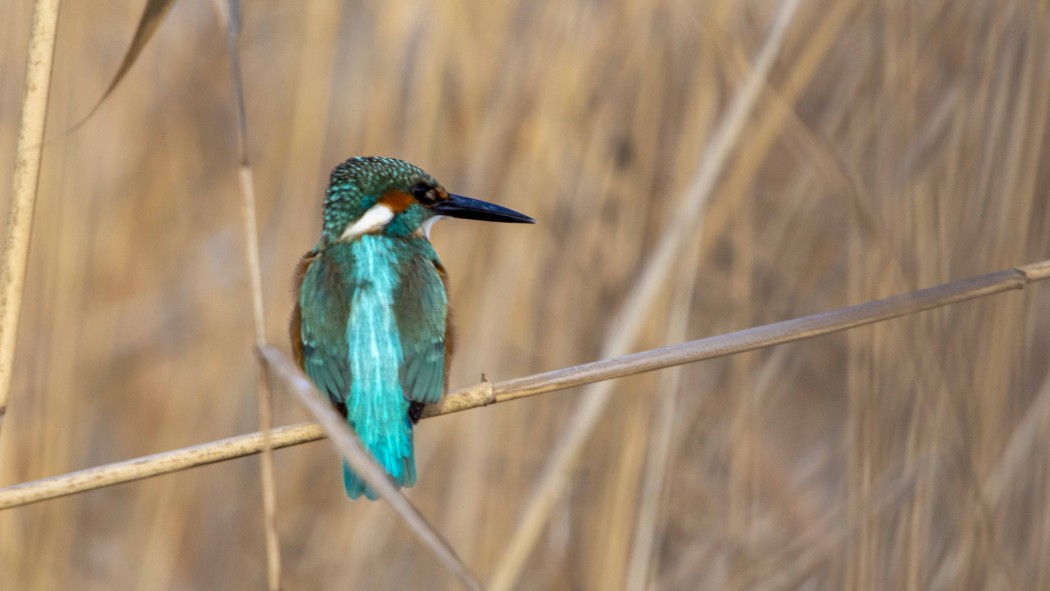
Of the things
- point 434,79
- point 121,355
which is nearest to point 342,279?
point 434,79

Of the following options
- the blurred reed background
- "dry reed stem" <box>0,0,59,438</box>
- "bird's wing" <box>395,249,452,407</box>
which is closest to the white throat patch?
"bird's wing" <box>395,249,452,407</box>

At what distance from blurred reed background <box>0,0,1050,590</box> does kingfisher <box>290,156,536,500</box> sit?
328mm

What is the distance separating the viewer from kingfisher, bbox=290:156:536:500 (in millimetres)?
1493

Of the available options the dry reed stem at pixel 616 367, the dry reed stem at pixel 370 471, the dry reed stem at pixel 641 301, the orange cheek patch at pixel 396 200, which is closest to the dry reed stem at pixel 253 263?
the dry reed stem at pixel 370 471

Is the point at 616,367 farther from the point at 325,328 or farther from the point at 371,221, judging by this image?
the point at 371,221

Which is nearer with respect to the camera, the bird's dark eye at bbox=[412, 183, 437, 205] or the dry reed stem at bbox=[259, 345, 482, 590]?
the dry reed stem at bbox=[259, 345, 482, 590]

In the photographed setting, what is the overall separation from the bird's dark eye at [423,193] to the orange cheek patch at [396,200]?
0.01 m

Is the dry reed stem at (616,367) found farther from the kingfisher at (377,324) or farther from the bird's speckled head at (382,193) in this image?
the bird's speckled head at (382,193)

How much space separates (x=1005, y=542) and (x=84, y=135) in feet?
6.35

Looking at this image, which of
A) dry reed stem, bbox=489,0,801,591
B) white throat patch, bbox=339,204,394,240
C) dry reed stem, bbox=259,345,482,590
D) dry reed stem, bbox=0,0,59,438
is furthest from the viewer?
white throat patch, bbox=339,204,394,240

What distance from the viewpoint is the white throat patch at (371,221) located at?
1819mm

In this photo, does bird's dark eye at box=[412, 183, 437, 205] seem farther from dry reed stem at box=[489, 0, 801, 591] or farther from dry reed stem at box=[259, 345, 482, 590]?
dry reed stem at box=[259, 345, 482, 590]

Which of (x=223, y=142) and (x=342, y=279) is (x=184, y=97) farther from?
(x=342, y=279)

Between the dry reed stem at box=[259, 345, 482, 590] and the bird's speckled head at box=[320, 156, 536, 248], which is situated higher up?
the bird's speckled head at box=[320, 156, 536, 248]
